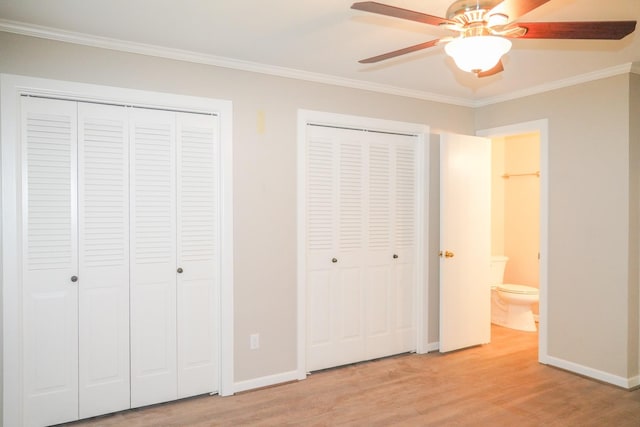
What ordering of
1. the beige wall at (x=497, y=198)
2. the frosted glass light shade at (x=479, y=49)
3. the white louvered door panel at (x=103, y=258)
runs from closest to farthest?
1. the frosted glass light shade at (x=479, y=49)
2. the white louvered door panel at (x=103, y=258)
3. the beige wall at (x=497, y=198)

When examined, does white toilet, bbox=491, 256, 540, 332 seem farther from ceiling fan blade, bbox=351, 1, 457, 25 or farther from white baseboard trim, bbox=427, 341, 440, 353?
ceiling fan blade, bbox=351, 1, 457, 25

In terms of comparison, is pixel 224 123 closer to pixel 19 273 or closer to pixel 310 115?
pixel 310 115

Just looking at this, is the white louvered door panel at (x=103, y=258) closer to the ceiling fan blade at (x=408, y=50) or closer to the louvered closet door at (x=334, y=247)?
the louvered closet door at (x=334, y=247)

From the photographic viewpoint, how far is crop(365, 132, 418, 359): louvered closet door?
12.8 ft

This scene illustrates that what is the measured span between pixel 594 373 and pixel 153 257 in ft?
11.7

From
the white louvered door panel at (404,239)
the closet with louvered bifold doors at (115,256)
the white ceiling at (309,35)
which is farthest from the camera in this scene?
the white louvered door panel at (404,239)

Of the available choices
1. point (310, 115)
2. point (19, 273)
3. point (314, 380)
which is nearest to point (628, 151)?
point (310, 115)

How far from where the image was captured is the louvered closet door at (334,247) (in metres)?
3.58

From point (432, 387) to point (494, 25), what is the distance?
8.66 feet

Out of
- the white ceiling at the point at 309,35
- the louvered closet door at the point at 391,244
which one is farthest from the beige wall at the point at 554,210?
the louvered closet door at the point at 391,244

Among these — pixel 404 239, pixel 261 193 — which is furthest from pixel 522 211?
pixel 261 193

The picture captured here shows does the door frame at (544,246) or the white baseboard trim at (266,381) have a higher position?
the door frame at (544,246)

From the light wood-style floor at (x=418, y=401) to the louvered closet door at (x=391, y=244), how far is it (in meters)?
0.32

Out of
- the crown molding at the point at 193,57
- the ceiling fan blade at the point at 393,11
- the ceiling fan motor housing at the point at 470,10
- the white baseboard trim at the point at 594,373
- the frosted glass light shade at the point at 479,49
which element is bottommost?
the white baseboard trim at the point at 594,373
